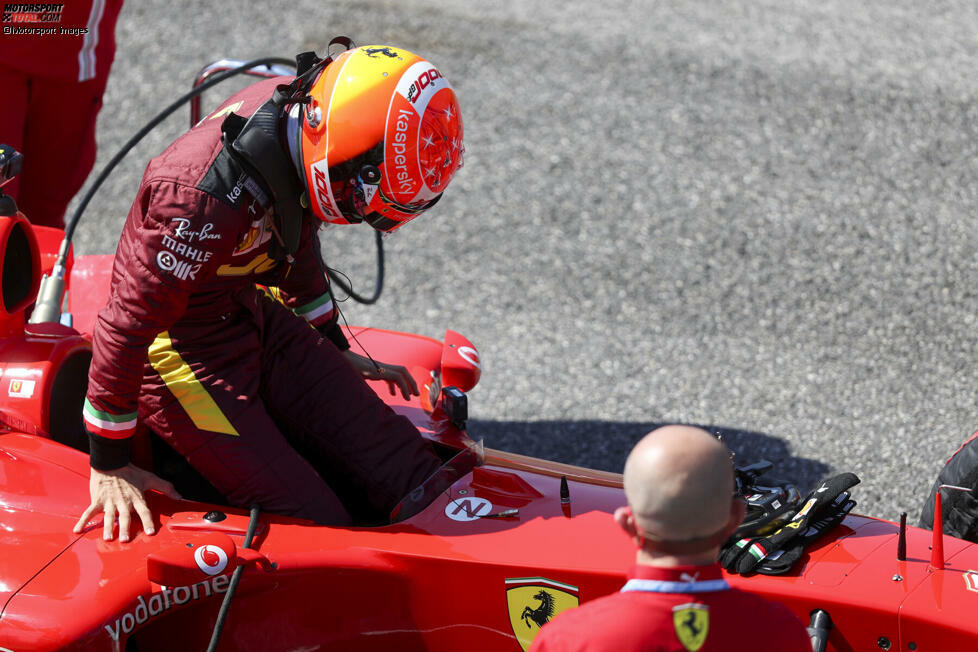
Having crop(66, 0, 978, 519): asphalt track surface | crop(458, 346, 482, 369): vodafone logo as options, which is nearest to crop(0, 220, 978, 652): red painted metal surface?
crop(458, 346, 482, 369): vodafone logo

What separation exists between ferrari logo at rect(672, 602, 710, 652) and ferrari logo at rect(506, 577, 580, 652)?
94 cm

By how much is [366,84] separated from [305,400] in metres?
0.99

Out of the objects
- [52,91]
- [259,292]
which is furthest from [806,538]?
[52,91]

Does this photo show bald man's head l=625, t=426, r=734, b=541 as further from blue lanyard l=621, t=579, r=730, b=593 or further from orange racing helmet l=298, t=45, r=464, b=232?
orange racing helmet l=298, t=45, r=464, b=232

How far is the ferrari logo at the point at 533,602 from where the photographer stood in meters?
2.58

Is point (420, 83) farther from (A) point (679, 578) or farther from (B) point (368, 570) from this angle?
(A) point (679, 578)

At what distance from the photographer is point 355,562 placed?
2.71 meters

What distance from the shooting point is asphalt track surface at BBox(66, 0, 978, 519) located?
449 cm

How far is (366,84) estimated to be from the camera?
8.93ft

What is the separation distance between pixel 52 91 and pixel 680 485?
12.7 feet

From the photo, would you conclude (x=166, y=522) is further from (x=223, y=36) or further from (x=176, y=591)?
(x=223, y=36)

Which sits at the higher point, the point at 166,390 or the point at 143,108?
the point at 143,108

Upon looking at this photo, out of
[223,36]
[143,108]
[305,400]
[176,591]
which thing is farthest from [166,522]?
[223,36]

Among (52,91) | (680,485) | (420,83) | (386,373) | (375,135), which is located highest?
(420,83)
